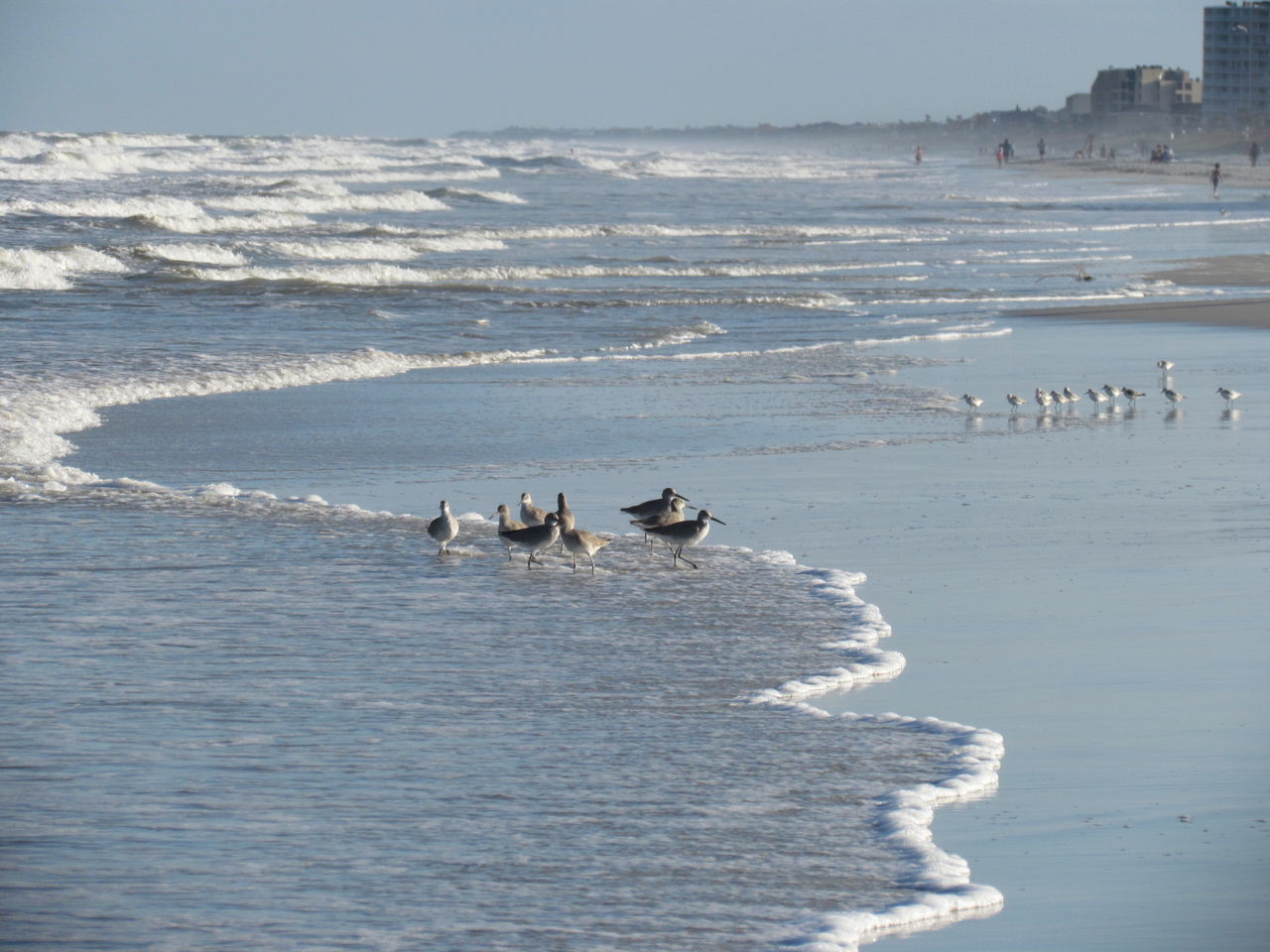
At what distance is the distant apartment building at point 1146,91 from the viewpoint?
558 ft

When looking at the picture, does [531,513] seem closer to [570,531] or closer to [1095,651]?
[570,531]

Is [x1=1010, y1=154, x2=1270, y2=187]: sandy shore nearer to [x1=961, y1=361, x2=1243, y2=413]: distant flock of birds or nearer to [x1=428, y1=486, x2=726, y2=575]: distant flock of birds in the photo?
[x1=961, y1=361, x2=1243, y2=413]: distant flock of birds

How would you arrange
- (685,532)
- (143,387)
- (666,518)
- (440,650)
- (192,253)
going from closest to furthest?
(440,650) → (685,532) → (666,518) → (143,387) → (192,253)

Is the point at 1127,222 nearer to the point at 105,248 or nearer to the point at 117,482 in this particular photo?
the point at 105,248

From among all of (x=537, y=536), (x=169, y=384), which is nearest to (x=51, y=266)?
(x=169, y=384)

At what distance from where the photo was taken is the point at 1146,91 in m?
174

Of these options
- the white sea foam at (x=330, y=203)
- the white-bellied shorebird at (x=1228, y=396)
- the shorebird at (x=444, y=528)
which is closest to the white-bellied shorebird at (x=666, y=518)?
the shorebird at (x=444, y=528)

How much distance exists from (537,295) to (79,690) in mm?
17682

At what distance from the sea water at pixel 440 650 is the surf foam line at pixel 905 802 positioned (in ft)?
0.04

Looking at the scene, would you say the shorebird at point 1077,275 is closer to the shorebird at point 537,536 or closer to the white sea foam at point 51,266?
the white sea foam at point 51,266

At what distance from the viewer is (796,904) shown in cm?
432

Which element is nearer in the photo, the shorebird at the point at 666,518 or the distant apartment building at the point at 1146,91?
the shorebird at the point at 666,518

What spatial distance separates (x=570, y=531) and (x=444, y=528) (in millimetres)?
671

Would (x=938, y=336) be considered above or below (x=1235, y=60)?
below
